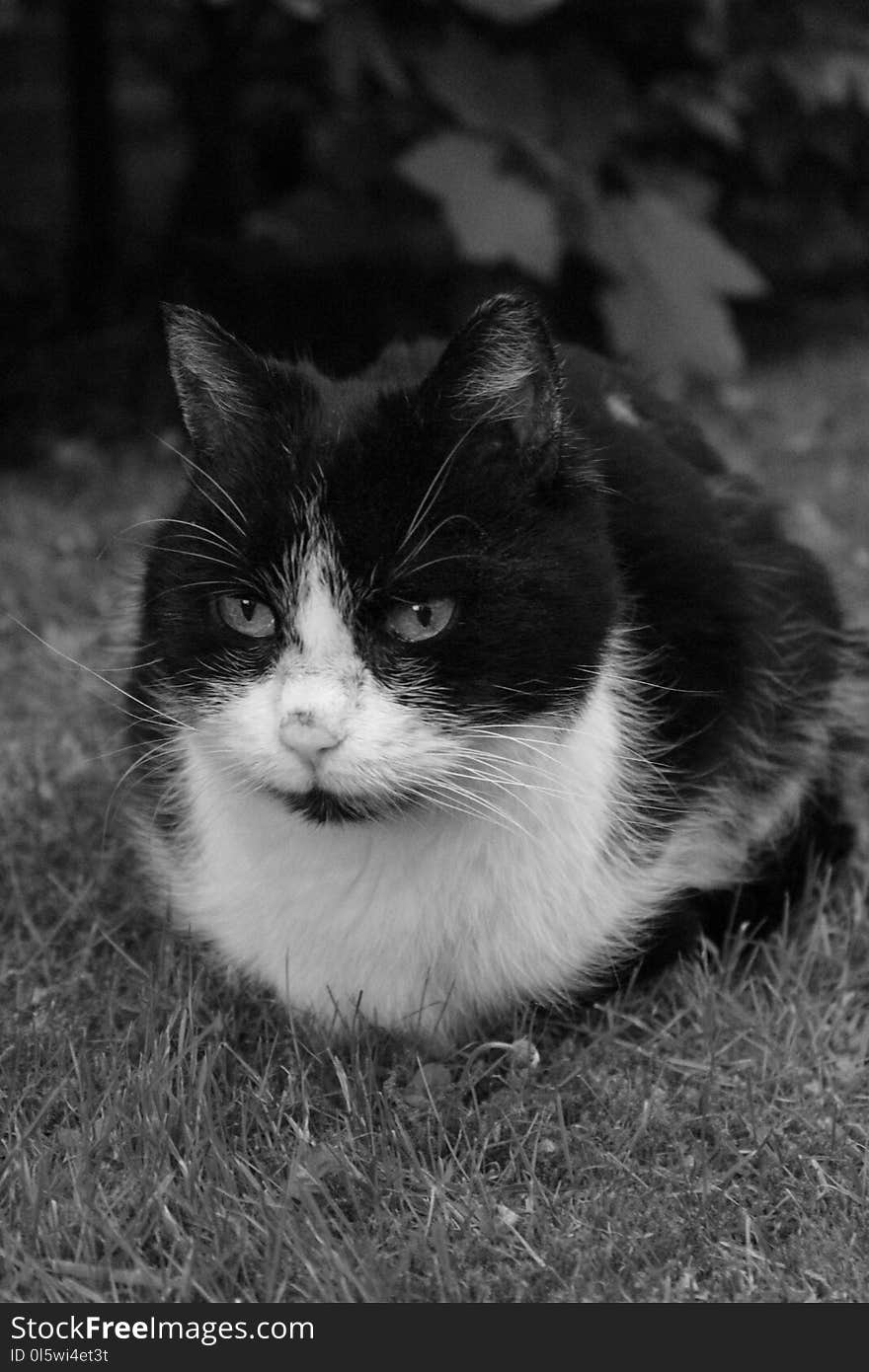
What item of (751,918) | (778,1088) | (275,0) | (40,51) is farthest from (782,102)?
(778,1088)

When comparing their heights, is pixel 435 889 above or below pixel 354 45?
below

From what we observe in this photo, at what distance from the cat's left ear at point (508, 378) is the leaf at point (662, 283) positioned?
2850 millimetres

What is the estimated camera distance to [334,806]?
1817mm

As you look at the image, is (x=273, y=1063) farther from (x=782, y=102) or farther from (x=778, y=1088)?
(x=782, y=102)

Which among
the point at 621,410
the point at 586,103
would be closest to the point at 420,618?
the point at 621,410

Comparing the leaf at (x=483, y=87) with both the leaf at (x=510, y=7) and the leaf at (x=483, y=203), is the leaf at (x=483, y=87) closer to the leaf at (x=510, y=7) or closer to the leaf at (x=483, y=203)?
the leaf at (x=483, y=203)

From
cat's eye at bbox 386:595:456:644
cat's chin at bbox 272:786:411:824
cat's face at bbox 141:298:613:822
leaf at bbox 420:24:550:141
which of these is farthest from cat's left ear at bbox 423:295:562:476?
leaf at bbox 420:24:550:141

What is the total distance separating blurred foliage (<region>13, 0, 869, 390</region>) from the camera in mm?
4410

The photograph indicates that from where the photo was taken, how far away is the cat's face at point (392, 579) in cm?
177

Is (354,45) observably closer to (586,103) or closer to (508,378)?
(586,103)

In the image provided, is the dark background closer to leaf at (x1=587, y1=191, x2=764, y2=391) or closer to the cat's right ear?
leaf at (x1=587, y1=191, x2=764, y2=391)

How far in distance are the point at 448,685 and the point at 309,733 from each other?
0.18m

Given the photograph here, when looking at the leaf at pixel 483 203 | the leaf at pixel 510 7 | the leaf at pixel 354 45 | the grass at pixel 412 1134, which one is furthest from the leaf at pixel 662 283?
the grass at pixel 412 1134

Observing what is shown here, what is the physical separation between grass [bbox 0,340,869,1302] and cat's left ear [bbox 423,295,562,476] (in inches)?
31.5
